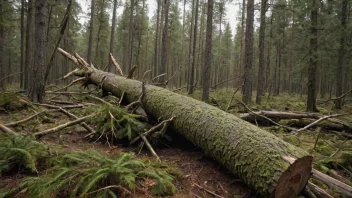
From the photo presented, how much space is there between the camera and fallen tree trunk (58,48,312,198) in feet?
7.67

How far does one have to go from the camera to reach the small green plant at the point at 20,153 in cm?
265

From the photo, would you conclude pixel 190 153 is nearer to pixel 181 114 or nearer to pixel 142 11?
pixel 181 114

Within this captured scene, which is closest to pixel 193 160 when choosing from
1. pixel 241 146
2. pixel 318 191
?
pixel 241 146

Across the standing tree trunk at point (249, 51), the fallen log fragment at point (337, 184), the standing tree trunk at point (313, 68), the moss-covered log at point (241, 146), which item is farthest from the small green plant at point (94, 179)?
the standing tree trunk at point (313, 68)

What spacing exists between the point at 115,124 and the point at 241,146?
2.63m

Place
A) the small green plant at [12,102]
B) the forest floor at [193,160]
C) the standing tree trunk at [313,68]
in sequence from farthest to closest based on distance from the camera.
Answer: the standing tree trunk at [313,68] < the small green plant at [12,102] < the forest floor at [193,160]

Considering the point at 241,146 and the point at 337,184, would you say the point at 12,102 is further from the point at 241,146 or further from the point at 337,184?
the point at 337,184

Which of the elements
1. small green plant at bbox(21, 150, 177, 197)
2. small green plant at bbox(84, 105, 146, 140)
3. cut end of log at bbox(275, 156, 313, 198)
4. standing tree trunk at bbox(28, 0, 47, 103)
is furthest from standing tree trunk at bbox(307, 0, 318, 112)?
standing tree trunk at bbox(28, 0, 47, 103)

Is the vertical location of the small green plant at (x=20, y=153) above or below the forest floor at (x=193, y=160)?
above

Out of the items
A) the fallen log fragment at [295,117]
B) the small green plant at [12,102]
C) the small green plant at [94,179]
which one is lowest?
the small green plant at [94,179]

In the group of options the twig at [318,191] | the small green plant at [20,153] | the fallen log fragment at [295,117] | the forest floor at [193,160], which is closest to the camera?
the twig at [318,191]

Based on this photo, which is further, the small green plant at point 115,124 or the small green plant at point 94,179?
the small green plant at point 115,124

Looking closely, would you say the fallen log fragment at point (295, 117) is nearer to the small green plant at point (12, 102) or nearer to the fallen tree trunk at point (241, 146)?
the fallen tree trunk at point (241, 146)

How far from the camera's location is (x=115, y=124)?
14.5ft
